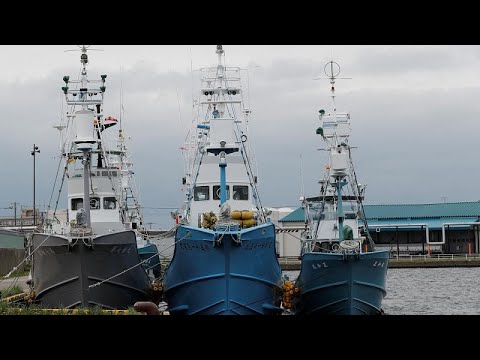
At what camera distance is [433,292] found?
4369 cm

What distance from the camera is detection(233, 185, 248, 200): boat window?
27.3 metres

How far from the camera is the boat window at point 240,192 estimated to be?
Answer: 2728 cm

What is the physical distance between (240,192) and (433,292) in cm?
1950

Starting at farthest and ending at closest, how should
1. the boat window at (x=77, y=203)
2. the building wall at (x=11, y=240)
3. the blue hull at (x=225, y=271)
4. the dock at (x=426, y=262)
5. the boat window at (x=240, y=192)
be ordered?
the dock at (x=426, y=262), the building wall at (x=11, y=240), the boat window at (x=77, y=203), the boat window at (x=240, y=192), the blue hull at (x=225, y=271)

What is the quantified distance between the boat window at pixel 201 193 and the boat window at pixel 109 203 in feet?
11.4

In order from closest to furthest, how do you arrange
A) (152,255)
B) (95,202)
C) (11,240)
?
(95,202), (152,255), (11,240)

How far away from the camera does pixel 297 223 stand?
241 ft

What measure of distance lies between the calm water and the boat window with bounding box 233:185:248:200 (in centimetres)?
845

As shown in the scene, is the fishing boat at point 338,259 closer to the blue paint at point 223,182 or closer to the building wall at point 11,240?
the blue paint at point 223,182

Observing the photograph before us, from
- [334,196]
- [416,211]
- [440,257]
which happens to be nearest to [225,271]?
[334,196]

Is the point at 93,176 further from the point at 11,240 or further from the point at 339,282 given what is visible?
the point at 11,240

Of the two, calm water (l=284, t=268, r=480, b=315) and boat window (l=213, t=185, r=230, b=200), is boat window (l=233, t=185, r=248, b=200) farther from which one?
calm water (l=284, t=268, r=480, b=315)

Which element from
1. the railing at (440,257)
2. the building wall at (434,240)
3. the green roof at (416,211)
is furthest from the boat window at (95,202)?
the building wall at (434,240)
